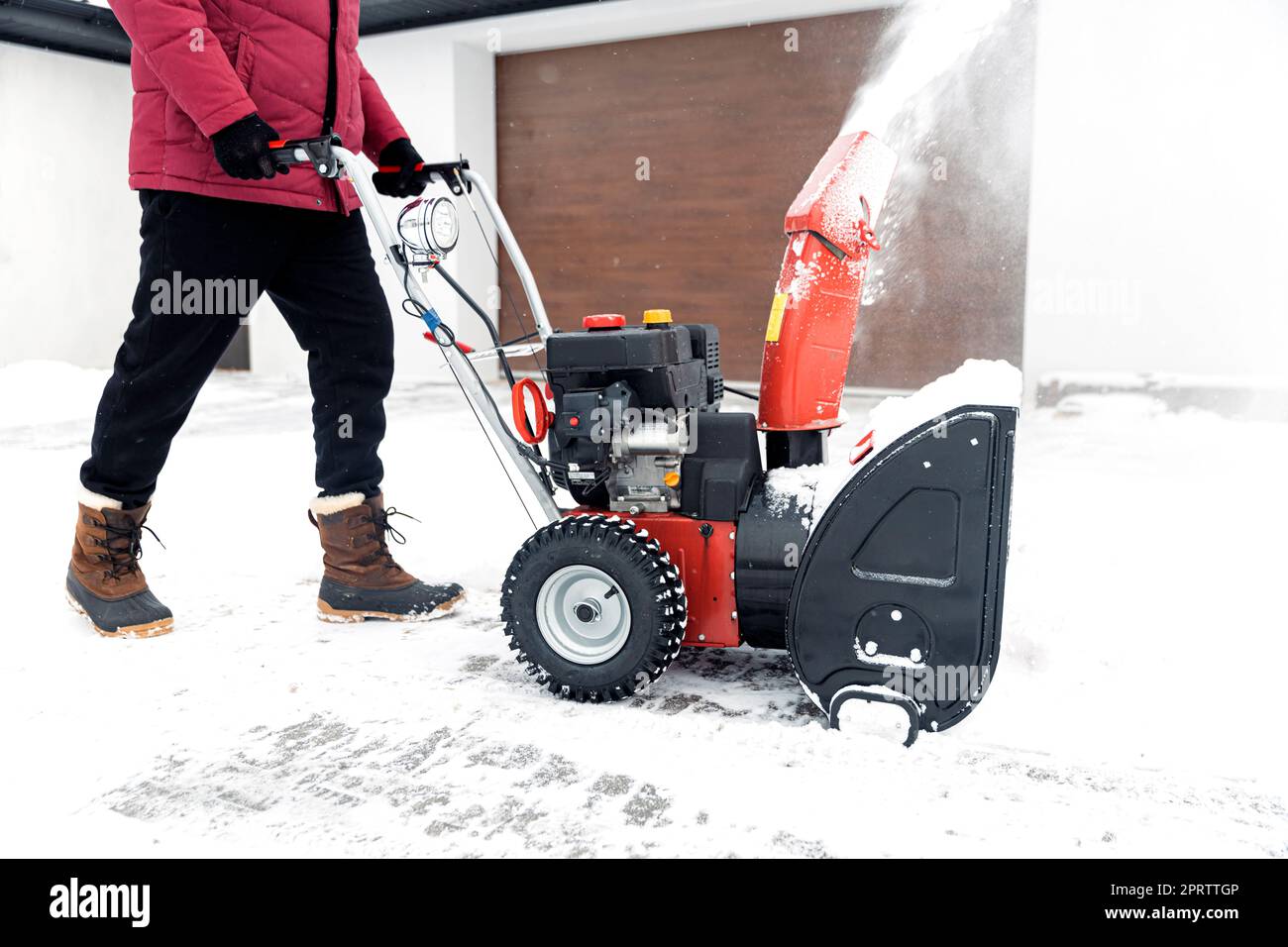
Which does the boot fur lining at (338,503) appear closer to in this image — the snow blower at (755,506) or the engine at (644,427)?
the snow blower at (755,506)

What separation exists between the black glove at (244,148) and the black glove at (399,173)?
44 centimetres

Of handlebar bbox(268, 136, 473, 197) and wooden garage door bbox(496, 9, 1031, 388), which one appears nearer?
handlebar bbox(268, 136, 473, 197)

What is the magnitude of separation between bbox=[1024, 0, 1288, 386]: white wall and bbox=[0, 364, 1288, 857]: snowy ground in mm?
3472

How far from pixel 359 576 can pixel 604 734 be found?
92cm

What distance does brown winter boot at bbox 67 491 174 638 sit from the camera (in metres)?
2.21

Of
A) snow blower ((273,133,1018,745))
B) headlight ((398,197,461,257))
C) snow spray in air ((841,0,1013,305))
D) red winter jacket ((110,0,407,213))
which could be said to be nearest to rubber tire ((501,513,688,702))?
snow blower ((273,133,1018,745))

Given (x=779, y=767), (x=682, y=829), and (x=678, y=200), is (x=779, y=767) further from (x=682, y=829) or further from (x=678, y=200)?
(x=678, y=200)

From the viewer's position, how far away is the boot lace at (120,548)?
2221mm

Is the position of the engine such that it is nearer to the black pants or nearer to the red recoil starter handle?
the red recoil starter handle

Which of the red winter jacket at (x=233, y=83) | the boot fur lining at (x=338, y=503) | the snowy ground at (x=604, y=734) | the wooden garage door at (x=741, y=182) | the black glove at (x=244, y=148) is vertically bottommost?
the snowy ground at (x=604, y=734)

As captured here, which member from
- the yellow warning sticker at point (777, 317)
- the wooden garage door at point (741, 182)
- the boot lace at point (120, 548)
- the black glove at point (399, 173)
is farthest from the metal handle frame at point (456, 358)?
A: the wooden garage door at point (741, 182)

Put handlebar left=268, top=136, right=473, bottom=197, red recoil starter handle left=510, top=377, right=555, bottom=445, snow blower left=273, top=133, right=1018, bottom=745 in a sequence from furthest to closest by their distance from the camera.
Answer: handlebar left=268, top=136, right=473, bottom=197 → red recoil starter handle left=510, top=377, right=555, bottom=445 → snow blower left=273, top=133, right=1018, bottom=745

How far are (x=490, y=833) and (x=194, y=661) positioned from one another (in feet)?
3.24
